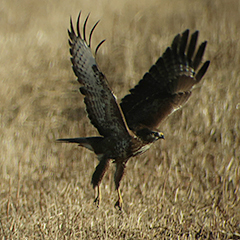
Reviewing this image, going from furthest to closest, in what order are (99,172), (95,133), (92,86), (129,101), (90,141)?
(95,133)
(129,101)
(90,141)
(99,172)
(92,86)

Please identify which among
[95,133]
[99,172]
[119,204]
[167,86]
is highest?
[167,86]

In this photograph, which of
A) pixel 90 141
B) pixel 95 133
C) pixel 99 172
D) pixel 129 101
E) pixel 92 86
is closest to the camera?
pixel 92 86

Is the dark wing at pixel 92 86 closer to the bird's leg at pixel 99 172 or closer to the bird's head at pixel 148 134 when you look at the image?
the bird's head at pixel 148 134

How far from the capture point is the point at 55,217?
16.1 feet

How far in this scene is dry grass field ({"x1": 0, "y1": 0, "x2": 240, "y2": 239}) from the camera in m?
5.02

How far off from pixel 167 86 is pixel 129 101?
18.1 inches

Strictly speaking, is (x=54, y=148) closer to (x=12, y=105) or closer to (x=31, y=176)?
(x=31, y=176)

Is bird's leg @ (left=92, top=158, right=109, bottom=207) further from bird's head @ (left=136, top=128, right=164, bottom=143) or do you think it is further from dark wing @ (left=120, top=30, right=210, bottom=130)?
dark wing @ (left=120, top=30, right=210, bottom=130)

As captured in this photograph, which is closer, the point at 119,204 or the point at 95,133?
the point at 119,204

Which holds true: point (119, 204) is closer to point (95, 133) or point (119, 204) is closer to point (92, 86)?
point (92, 86)

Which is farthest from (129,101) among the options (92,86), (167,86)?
(92,86)

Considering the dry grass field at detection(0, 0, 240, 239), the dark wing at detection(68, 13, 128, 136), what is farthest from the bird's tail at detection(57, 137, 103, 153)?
the dry grass field at detection(0, 0, 240, 239)

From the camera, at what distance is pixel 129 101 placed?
546cm

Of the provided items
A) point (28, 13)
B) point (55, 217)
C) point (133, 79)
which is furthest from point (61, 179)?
point (28, 13)
